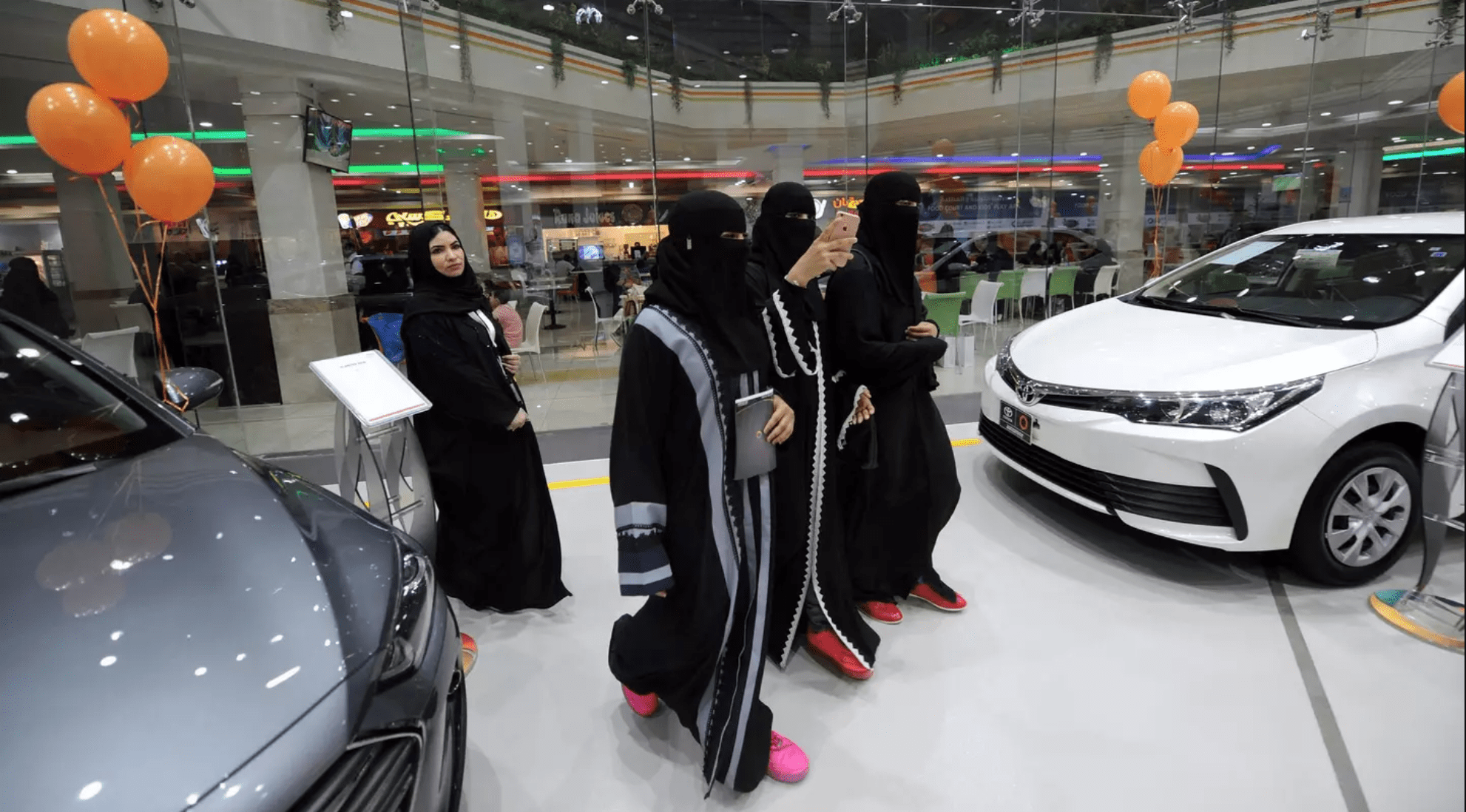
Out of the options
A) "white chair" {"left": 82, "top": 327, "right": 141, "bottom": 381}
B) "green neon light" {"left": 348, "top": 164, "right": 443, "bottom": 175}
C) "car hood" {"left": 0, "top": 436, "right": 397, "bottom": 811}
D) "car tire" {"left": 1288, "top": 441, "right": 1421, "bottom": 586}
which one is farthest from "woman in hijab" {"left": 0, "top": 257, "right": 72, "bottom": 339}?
"car tire" {"left": 1288, "top": 441, "right": 1421, "bottom": 586}

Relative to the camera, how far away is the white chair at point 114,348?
457 centimetres

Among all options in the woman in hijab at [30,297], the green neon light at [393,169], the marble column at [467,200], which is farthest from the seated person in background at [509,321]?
the woman in hijab at [30,297]

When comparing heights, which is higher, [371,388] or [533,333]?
[371,388]

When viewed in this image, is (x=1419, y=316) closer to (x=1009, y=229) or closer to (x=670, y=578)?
(x=670, y=578)

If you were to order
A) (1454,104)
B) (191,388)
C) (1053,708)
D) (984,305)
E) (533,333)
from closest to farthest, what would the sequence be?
(1454,104), (1053,708), (191,388), (533,333), (984,305)

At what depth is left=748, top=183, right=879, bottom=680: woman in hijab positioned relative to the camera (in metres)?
1.86

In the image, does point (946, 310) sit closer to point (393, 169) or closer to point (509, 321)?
point (509, 321)

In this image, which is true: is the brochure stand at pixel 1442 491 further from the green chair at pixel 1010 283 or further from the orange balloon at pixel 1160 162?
the green chair at pixel 1010 283

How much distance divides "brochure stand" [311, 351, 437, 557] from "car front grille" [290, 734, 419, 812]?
1095mm

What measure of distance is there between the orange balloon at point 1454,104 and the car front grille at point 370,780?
167 centimetres

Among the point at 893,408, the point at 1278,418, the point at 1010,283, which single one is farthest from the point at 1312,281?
the point at 1010,283

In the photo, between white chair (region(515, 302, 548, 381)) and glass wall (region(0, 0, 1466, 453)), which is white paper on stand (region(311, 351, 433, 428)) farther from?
white chair (region(515, 302, 548, 381))

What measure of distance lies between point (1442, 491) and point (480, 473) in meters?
2.46

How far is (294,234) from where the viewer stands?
6.30 meters
